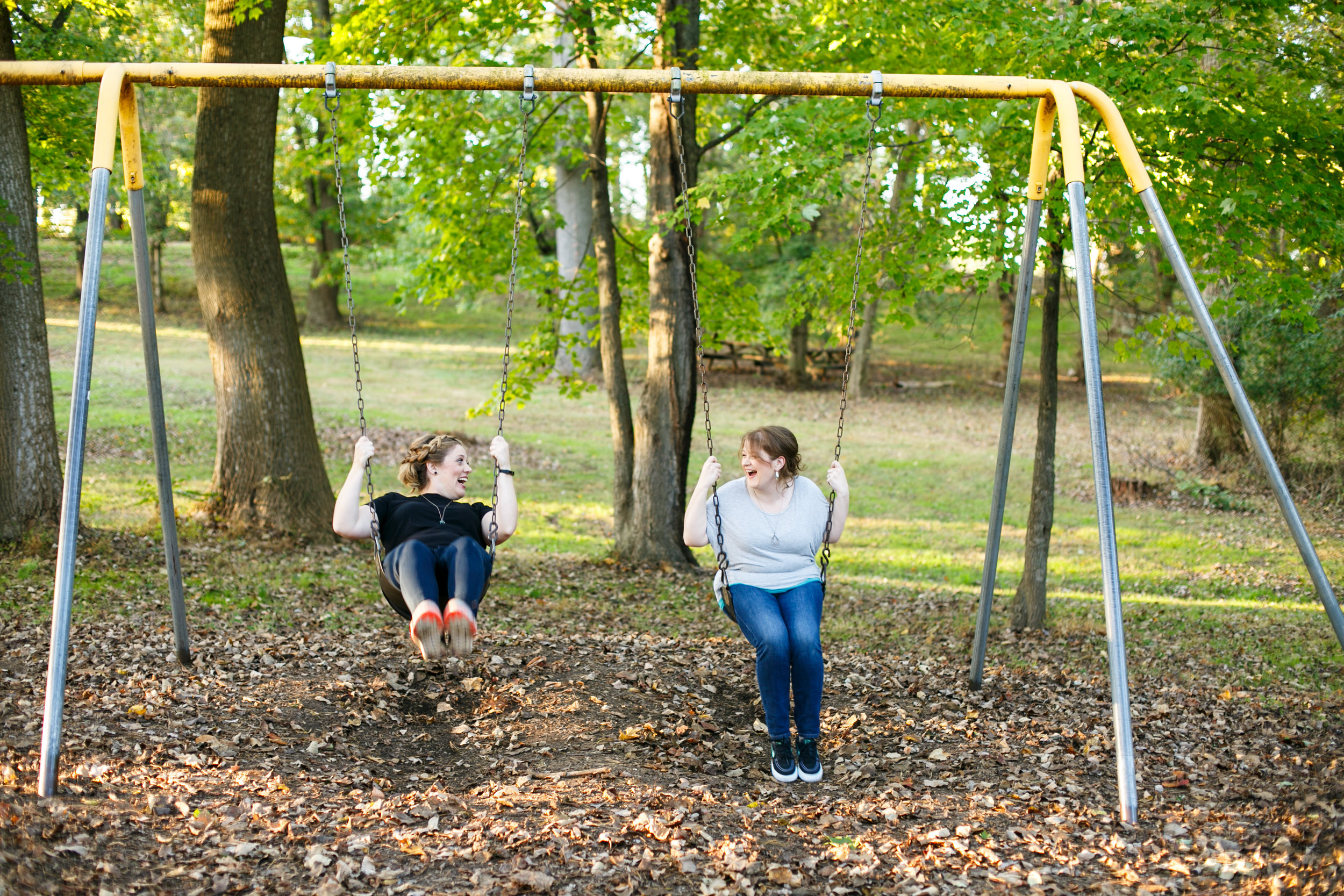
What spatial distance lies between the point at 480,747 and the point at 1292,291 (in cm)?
560

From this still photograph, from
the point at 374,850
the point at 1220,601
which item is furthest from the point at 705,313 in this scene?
the point at 374,850

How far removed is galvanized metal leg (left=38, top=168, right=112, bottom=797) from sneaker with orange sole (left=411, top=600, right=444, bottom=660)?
4.15ft

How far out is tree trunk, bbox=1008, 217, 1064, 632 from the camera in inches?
284

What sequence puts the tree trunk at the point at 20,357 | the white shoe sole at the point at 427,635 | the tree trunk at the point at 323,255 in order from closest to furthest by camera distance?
the white shoe sole at the point at 427,635 < the tree trunk at the point at 20,357 < the tree trunk at the point at 323,255

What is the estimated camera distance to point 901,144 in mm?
Answer: 6859

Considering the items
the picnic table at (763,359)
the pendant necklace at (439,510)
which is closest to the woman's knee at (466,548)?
the pendant necklace at (439,510)

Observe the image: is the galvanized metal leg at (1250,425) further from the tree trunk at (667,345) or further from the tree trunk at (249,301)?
the tree trunk at (249,301)

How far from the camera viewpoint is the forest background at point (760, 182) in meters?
6.14

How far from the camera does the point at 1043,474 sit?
7418 mm

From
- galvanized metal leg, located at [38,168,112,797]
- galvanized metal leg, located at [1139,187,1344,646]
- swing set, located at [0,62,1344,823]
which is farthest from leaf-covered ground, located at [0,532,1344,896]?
galvanized metal leg, located at [1139,187,1344,646]

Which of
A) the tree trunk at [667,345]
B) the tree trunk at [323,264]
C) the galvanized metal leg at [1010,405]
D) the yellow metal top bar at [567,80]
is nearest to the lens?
the yellow metal top bar at [567,80]

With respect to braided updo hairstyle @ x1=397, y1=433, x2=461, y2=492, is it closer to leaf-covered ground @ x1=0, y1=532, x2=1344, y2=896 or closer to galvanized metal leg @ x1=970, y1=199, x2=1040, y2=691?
leaf-covered ground @ x1=0, y1=532, x2=1344, y2=896

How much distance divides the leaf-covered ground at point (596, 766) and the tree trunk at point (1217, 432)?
8.08 metres

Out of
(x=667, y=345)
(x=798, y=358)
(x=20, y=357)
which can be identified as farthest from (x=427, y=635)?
(x=798, y=358)
